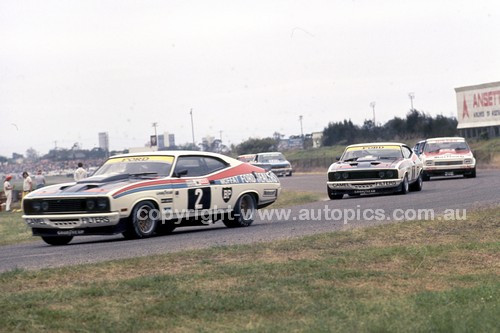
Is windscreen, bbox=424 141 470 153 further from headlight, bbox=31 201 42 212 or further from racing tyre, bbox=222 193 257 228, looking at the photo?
headlight, bbox=31 201 42 212

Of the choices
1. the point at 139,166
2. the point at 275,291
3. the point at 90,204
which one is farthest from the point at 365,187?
the point at 275,291

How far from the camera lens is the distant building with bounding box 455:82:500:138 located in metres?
57.2

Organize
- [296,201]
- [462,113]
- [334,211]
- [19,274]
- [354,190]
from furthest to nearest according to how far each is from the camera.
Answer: [462,113], [296,201], [354,190], [334,211], [19,274]

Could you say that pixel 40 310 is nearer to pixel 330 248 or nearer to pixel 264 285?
pixel 264 285

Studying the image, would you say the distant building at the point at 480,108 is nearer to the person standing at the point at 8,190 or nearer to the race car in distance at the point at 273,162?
the race car in distance at the point at 273,162

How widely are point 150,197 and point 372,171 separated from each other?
9559 millimetres

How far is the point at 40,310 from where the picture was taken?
7.11 metres

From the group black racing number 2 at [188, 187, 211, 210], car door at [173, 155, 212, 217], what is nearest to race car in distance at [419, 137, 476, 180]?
car door at [173, 155, 212, 217]

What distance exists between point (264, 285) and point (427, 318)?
70.6 inches

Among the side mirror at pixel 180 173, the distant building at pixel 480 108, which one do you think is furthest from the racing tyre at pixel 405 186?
the distant building at pixel 480 108

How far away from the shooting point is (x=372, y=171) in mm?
22312

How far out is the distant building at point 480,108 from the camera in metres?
57.2

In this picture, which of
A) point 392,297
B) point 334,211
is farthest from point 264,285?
point 334,211

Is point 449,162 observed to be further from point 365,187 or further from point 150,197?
point 150,197
